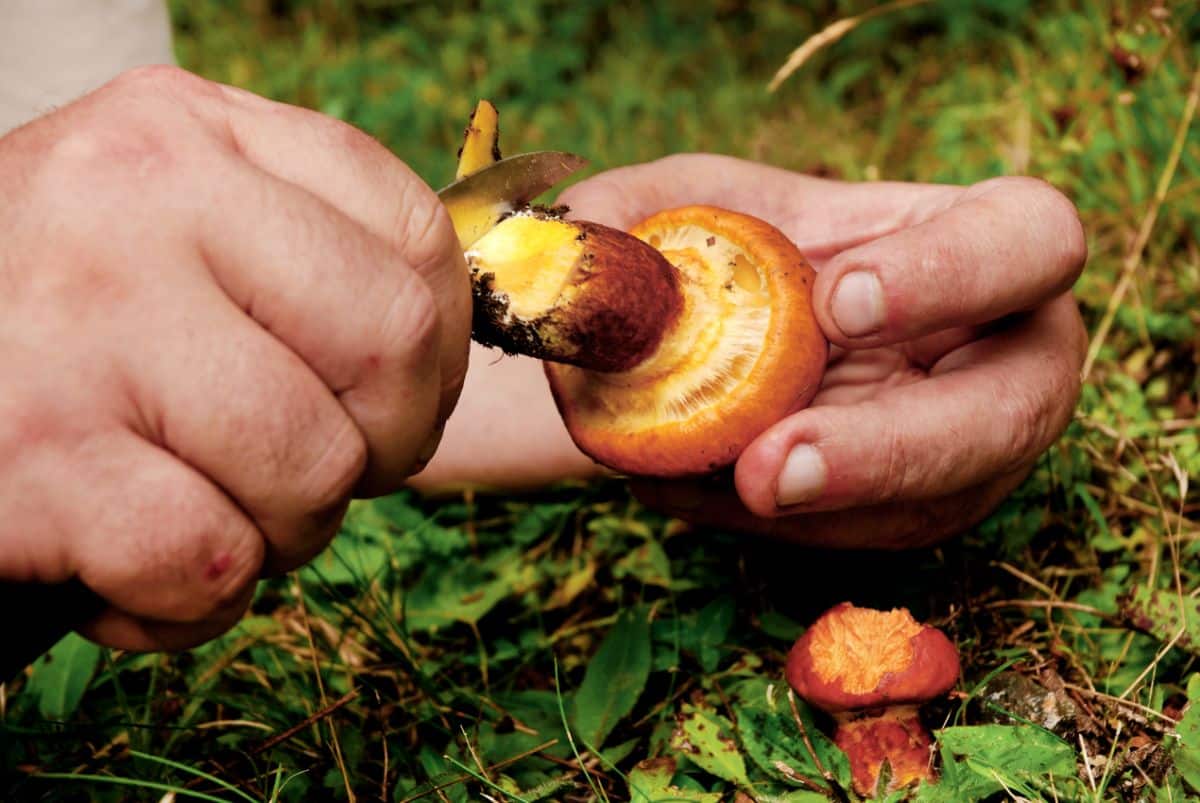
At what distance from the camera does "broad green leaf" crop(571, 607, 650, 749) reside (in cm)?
214

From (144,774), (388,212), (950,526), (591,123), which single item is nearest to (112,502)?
(388,212)

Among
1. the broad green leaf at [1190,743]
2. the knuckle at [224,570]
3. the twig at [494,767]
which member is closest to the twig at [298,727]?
the twig at [494,767]

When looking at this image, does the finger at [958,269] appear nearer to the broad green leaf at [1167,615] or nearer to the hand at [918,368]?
the hand at [918,368]

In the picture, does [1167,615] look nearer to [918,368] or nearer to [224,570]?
[918,368]

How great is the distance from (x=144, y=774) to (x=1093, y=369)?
2.57 m

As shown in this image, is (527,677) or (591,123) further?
(591,123)

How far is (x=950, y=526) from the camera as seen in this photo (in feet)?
7.63

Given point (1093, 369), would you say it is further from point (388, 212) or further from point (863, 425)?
point (388, 212)

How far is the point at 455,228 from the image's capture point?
5.88 ft

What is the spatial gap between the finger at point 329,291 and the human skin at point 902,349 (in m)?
0.73

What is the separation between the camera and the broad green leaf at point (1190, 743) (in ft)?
5.74

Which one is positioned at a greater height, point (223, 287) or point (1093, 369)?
point (223, 287)

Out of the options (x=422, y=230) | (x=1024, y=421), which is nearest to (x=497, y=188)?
(x=422, y=230)

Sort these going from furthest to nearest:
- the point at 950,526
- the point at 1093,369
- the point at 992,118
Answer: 1. the point at 992,118
2. the point at 1093,369
3. the point at 950,526
